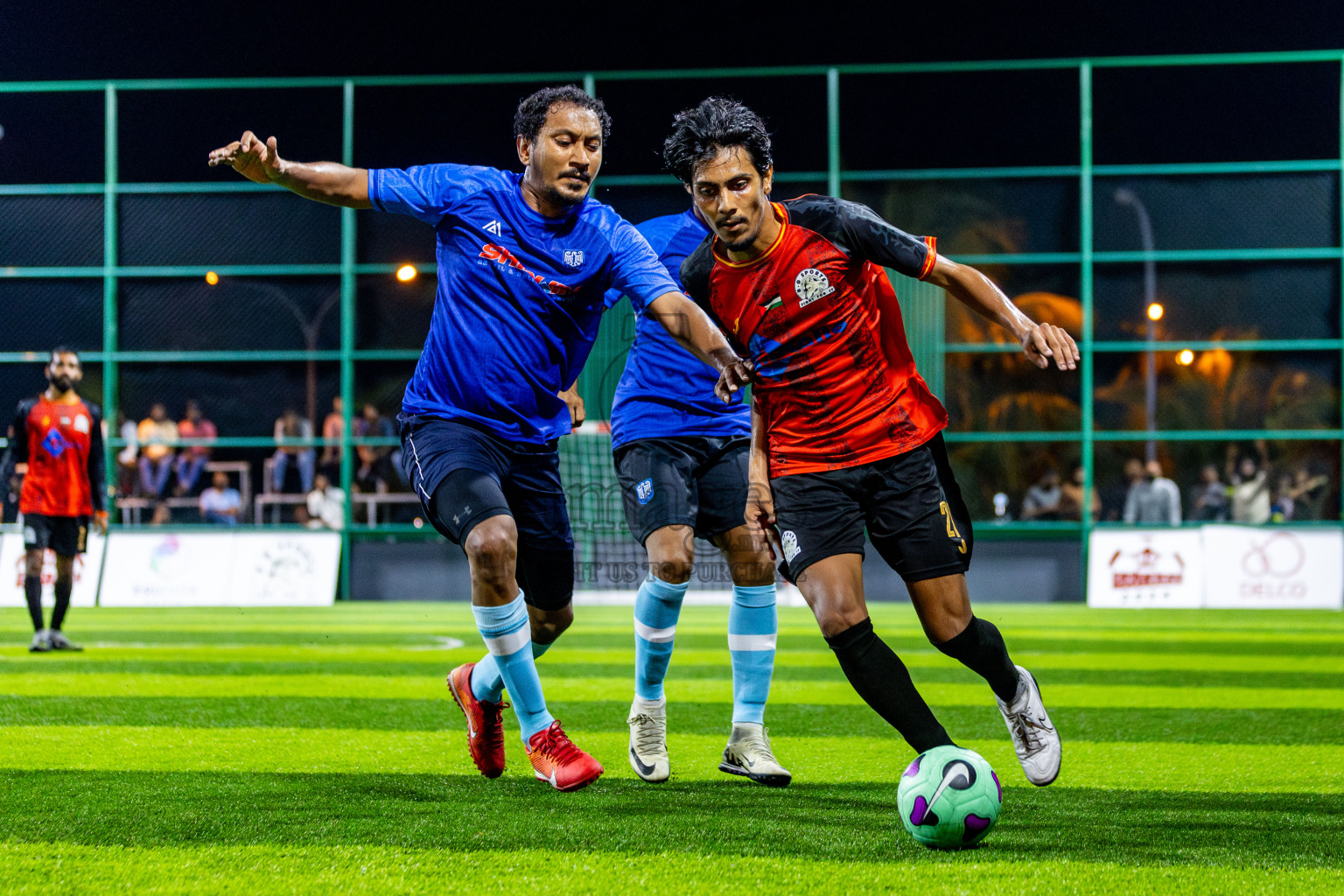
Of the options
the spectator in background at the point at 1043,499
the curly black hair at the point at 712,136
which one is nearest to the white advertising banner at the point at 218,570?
the spectator in background at the point at 1043,499

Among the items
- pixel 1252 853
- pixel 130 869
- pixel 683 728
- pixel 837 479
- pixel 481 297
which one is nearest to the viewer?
pixel 130 869

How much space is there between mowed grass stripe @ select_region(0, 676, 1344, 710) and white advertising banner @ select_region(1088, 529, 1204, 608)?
7.97 metres

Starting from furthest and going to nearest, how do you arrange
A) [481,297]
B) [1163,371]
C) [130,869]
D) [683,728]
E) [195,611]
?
[1163,371] → [195,611] → [683,728] → [481,297] → [130,869]

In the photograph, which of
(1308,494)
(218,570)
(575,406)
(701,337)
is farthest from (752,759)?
(1308,494)

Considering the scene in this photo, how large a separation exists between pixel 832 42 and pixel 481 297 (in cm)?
1831

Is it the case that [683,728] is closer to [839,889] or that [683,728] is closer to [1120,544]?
[839,889]

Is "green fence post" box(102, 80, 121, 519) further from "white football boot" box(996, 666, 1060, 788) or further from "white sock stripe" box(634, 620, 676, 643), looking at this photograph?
"white football boot" box(996, 666, 1060, 788)

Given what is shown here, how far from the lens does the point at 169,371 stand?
19047 millimetres

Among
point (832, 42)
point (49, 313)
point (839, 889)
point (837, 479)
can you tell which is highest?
point (832, 42)

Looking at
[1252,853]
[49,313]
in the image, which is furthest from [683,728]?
[49,313]

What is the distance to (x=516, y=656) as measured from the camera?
13.9 feet

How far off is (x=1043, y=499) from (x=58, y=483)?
40.8 feet

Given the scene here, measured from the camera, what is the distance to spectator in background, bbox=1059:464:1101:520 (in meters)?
17.6

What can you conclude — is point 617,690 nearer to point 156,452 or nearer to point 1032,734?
point 1032,734
